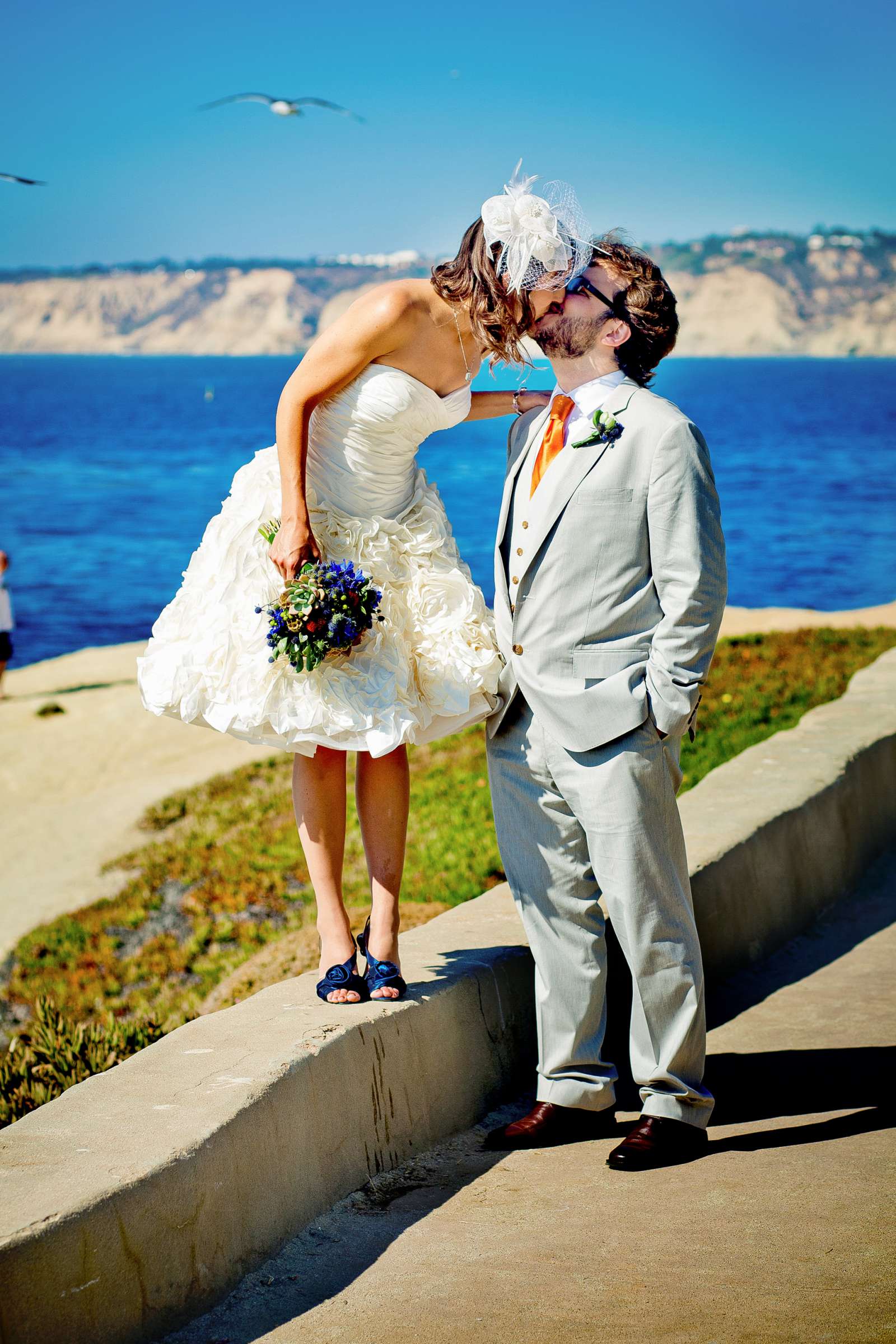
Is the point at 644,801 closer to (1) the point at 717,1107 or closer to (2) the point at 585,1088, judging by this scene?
(2) the point at 585,1088

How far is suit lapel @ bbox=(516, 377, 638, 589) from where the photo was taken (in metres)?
3.06

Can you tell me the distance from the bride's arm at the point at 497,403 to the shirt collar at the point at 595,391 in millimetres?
347

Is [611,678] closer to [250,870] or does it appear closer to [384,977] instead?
[384,977]

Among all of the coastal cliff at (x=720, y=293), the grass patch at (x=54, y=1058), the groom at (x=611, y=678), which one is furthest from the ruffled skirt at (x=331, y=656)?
the coastal cliff at (x=720, y=293)

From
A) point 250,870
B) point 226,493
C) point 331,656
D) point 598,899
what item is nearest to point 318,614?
point 331,656

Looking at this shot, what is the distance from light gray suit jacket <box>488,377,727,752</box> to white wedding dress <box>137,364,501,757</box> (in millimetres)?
223

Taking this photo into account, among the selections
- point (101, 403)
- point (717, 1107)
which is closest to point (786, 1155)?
point (717, 1107)

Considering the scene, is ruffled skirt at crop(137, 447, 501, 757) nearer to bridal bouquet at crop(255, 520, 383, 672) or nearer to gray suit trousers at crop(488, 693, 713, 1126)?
bridal bouquet at crop(255, 520, 383, 672)

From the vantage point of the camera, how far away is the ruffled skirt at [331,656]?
313 centimetres

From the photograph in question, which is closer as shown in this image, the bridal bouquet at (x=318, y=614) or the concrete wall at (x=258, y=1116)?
the concrete wall at (x=258, y=1116)

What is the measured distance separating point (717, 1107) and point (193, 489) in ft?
206

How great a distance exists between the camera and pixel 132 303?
19350 cm

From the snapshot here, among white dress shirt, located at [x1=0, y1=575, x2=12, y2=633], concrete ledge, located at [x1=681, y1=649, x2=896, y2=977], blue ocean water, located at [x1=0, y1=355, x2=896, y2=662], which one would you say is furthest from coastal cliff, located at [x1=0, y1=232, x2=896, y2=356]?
concrete ledge, located at [x1=681, y1=649, x2=896, y2=977]

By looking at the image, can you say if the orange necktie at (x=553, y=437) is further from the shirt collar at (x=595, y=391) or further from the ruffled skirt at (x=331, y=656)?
the ruffled skirt at (x=331, y=656)
